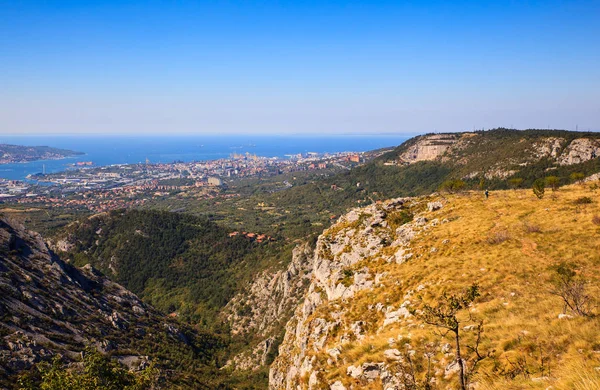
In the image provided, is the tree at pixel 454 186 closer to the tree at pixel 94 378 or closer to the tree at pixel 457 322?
the tree at pixel 457 322

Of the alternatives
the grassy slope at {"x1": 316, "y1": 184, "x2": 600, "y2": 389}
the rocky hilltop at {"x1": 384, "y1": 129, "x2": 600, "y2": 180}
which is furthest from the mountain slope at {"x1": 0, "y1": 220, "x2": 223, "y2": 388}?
the rocky hilltop at {"x1": 384, "y1": 129, "x2": 600, "y2": 180}

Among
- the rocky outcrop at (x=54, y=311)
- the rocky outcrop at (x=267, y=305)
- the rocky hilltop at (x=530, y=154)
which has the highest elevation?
the rocky hilltop at (x=530, y=154)

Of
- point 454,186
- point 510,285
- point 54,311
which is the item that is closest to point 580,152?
point 454,186

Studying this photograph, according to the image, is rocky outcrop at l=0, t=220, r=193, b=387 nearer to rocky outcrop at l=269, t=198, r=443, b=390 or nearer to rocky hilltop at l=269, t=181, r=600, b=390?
rocky outcrop at l=269, t=198, r=443, b=390

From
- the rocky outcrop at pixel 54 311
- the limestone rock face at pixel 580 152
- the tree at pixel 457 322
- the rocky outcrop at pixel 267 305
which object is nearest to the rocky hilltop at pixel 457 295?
the tree at pixel 457 322

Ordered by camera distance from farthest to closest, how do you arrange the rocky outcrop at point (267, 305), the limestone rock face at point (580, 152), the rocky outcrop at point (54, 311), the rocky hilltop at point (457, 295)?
the limestone rock face at point (580, 152), the rocky outcrop at point (267, 305), the rocky outcrop at point (54, 311), the rocky hilltop at point (457, 295)

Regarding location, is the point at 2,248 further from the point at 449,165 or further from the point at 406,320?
the point at 449,165

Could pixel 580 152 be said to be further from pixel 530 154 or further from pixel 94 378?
pixel 94 378
